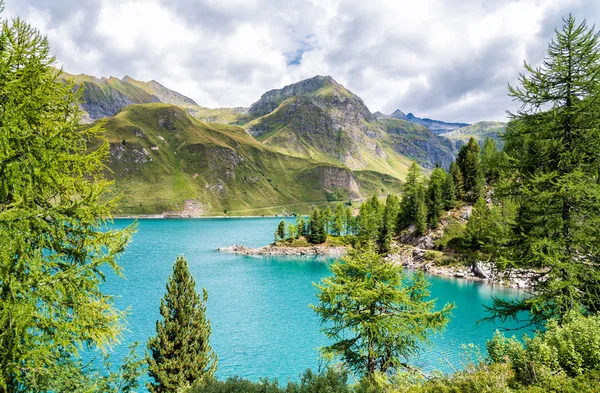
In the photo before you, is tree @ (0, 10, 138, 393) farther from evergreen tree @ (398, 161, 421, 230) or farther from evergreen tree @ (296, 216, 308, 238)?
evergreen tree @ (296, 216, 308, 238)

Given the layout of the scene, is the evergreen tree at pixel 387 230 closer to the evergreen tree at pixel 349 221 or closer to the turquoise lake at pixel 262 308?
the turquoise lake at pixel 262 308

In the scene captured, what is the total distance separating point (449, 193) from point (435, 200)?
4.19m

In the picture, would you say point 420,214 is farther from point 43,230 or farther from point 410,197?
point 43,230

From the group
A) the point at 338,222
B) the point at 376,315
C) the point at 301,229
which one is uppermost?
the point at 338,222

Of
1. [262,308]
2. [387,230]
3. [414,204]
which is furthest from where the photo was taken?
[387,230]

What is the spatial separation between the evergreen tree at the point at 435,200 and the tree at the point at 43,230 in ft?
274

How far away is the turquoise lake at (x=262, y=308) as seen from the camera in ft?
112

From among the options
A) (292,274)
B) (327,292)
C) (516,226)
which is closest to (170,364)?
(327,292)

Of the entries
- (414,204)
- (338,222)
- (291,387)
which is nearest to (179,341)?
(291,387)

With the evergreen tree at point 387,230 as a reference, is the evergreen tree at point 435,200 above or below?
above

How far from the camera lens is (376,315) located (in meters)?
18.8

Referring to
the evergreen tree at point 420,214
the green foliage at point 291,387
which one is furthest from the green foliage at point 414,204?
the green foliage at point 291,387

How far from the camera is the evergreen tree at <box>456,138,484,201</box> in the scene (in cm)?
8006

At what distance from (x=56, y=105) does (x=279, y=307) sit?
48.8m
